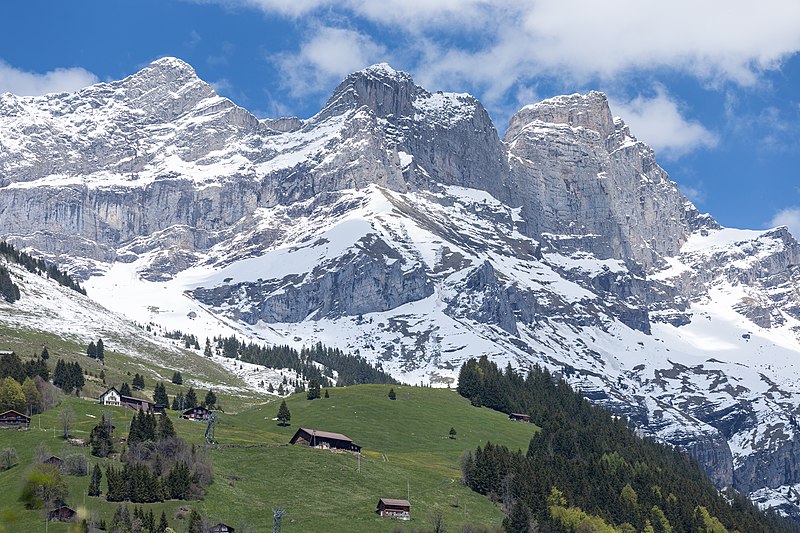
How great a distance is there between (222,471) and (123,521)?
1367 inches

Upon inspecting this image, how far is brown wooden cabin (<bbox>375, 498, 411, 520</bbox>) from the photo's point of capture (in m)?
165

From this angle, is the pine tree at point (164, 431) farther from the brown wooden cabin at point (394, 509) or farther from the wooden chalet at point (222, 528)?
the brown wooden cabin at point (394, 509)

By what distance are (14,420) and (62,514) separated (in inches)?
2004

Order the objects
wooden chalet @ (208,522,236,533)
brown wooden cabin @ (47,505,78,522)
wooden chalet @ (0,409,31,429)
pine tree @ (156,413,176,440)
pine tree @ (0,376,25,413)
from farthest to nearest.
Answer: pine tree @ (0,376,25,413) < wooden chalet @ (0,409,31,429) < pine tree @ (156,413,176,440) < wooden chalet @ (208,522,236,533) < brown wooden cabin @ (47,505,78,522)

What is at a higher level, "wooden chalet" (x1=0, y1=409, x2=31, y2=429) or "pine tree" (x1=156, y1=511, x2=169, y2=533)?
"wooden chalet" (x1=0, y1=409, x2=31, y2=429)

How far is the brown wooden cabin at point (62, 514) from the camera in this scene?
142m

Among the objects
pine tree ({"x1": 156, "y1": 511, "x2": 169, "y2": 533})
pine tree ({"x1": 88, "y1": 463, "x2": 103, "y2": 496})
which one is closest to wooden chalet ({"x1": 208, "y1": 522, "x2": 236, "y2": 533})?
pine tree ({"x1": 156, "y1": 511, "x2": 169, "y2": 533})

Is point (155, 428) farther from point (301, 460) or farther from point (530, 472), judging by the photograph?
point (530, 472)

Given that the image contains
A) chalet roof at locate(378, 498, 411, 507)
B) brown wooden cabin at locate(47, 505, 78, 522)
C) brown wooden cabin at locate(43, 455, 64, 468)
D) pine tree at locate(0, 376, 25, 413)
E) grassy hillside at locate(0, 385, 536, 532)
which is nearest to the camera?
brown wooden cabin at locate(47, 505, 78, 522)

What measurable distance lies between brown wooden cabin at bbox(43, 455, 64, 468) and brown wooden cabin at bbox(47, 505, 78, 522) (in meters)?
16.6

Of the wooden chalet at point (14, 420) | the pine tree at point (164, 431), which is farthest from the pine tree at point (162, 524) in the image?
the wooden chalet at point (14, 420)

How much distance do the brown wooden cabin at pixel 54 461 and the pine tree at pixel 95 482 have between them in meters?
4.95

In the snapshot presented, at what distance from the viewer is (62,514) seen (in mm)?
143000

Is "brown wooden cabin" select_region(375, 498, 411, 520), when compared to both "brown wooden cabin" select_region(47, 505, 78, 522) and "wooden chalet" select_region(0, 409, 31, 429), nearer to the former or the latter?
"brown wooden cabin" select_region(47, 505, 78, 522)
